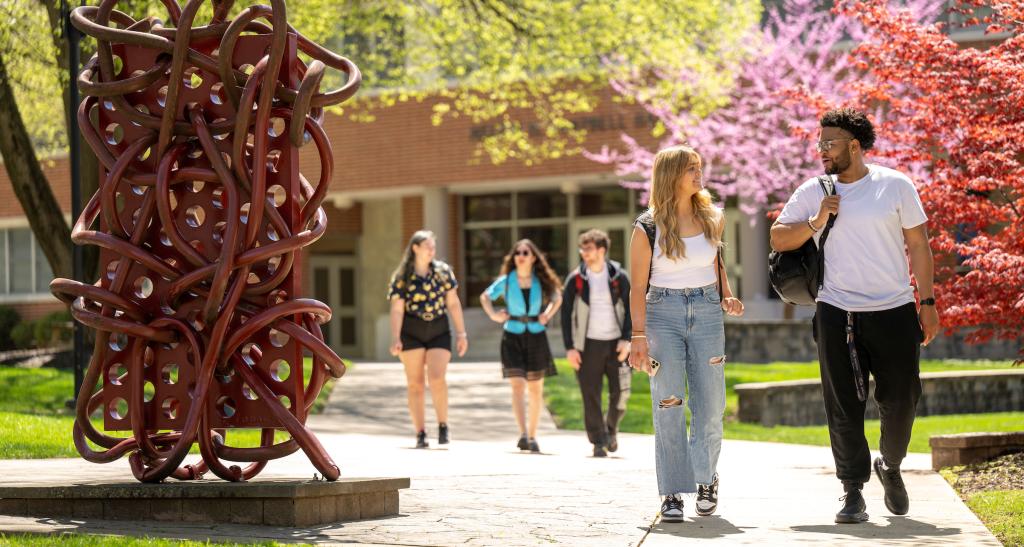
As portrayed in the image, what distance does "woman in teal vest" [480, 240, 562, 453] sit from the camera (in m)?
12.9

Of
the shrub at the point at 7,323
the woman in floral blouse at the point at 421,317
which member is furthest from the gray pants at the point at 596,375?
the shrub at the point at 7,323

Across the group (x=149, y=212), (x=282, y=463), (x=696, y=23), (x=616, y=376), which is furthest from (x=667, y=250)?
(x=696, y=23)

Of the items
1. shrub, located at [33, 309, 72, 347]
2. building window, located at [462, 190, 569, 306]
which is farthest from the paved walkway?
shrub, located at [33, 309, 72, 347]

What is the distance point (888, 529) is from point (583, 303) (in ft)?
17.9

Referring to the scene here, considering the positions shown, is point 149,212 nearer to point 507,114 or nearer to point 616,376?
point 616,376

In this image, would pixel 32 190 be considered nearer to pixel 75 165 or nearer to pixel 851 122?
pixel 75 165

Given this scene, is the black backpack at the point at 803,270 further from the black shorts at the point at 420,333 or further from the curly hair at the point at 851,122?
the black shorts at the point at 420,333

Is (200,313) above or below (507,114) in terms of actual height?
below

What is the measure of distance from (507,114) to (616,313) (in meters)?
18.7

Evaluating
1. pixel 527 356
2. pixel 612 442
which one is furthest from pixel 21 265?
pixel 612 442

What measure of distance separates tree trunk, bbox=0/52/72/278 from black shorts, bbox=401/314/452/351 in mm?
5089

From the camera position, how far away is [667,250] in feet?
24.6

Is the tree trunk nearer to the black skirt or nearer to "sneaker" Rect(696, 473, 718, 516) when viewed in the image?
the black skirt

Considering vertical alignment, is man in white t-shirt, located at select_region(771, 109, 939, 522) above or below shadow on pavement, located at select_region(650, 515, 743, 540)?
above
